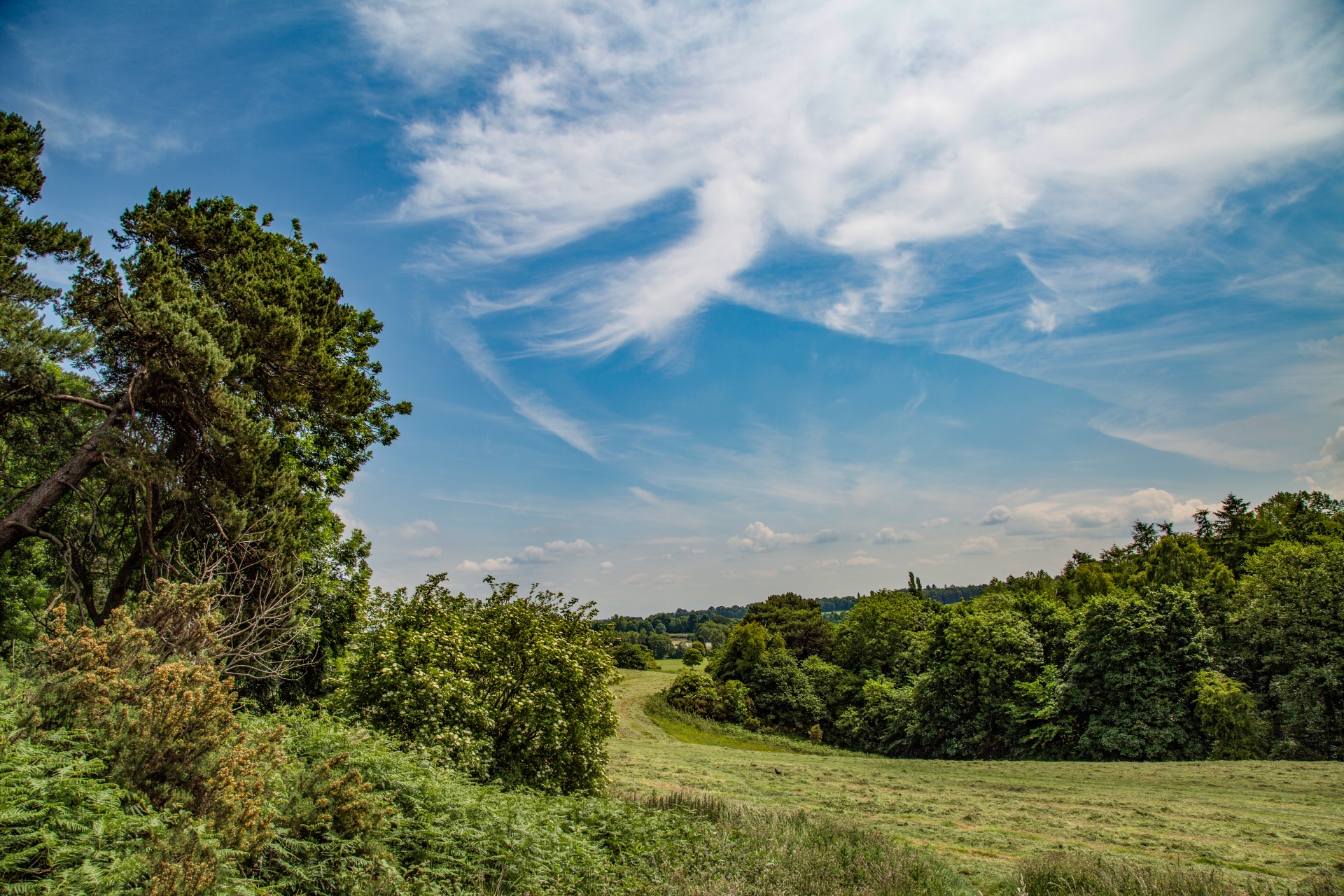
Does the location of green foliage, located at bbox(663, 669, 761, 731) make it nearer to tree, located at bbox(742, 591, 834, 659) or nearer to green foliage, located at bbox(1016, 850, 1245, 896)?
tree, located at bbox(742, 591, 834, 659)

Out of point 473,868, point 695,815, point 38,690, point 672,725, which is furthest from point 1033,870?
point 672,725

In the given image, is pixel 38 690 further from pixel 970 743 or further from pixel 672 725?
pixel 672 725

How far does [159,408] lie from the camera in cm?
1162

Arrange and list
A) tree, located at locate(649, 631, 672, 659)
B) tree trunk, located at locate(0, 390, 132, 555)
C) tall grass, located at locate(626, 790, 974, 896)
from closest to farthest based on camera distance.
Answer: tall grass, located at locate(626, 790, 974, 896) → tree trunk, located at locate(0, 390, 132, 555) → tree, located at locate(649, 631, 672, 659)

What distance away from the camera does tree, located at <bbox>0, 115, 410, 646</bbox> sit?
10773 mm

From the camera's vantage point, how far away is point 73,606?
11492 mm

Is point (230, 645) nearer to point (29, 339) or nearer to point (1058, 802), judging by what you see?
point (29, 339)

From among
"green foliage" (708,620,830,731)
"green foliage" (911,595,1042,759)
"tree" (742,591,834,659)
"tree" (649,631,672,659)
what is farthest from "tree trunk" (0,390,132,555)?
"tree" (649,631,672,659)

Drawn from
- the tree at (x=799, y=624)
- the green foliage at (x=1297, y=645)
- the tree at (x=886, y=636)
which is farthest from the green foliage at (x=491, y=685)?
the tree at (x=799, y=624)

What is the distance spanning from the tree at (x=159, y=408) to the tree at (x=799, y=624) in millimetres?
61302

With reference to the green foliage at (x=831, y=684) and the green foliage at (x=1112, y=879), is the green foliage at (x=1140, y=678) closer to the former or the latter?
the green foliage at (x=831, y=684)

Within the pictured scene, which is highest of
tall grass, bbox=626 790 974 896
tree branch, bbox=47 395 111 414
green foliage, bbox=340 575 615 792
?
tree branch, bbox=47 395 111 414

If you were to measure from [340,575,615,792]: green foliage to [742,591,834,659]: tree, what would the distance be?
56262 mm

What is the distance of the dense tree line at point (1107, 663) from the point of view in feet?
103
